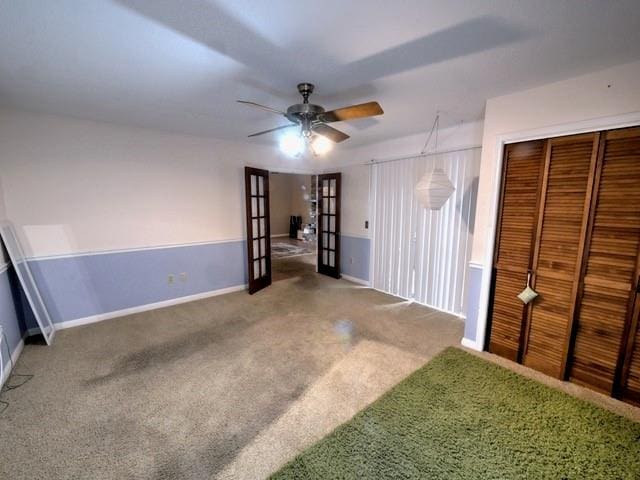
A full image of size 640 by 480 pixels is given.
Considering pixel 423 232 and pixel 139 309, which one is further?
pixel 423 232

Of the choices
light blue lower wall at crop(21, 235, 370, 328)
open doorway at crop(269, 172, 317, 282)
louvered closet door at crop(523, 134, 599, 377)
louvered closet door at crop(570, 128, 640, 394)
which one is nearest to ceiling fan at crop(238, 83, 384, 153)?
louvered closet door at crop(523, 134, 599, 377)

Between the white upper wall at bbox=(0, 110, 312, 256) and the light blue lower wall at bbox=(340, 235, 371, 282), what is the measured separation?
1980 mm

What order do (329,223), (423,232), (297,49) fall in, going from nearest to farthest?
(297,49) → (423,232) → (329,223)

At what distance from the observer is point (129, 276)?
3.50 metres

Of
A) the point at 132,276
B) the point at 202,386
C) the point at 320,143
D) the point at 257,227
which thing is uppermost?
the point at 320,143

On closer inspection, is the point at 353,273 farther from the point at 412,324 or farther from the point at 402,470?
the point at 402,470

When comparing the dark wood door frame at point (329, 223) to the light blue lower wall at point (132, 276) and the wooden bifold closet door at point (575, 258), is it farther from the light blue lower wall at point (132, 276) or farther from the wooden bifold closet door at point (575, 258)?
the wooden bifold closet door at point (575, 258)

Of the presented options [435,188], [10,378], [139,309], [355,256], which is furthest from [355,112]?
[139,309]

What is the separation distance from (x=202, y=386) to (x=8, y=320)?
201cm

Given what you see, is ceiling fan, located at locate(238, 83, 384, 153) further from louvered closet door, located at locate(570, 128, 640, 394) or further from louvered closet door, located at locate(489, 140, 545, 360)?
louvered closet door, located at locate(570, 128, 640, 394)

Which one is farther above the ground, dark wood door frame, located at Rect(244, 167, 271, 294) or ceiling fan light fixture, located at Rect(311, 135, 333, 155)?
ceiling fan light fixture, located at Rect(311, 135, 333, 155)

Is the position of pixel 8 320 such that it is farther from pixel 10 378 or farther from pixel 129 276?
pixel 129 276

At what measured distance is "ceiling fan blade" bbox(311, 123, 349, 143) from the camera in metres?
2.31

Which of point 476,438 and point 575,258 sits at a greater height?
point 575,258
